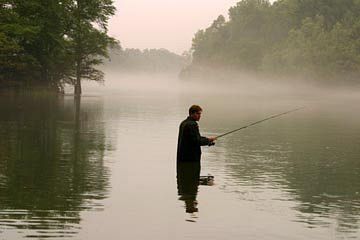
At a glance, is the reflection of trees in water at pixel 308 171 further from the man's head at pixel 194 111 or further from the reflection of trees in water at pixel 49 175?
the reflection of trees in water at pixel 49 175

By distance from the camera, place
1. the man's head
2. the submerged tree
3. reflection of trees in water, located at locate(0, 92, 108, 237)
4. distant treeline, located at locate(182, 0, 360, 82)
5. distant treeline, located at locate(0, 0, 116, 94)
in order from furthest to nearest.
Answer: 1. distant treeline, located at locate(182, 0, 360, 82)
2. the submerged tree
3. distant treeline, located at locate(0, 0, 116, 94)
4. the man's head
5. reflection of trees in water, located at locate(0, 92, 108, 237)

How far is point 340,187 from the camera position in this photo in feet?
51.2

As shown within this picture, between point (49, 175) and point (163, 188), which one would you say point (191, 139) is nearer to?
point (163, 188)

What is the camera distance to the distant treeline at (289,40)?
113m

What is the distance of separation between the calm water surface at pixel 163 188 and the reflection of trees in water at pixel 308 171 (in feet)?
0.09

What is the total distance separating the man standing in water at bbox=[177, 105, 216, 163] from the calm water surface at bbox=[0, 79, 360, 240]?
67 cm

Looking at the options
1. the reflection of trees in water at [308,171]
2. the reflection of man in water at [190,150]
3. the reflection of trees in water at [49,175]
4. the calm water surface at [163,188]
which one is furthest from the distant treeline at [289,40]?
the reflection of man in water at [190,150]

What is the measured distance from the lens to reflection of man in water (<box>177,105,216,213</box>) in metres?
Result: 15.1

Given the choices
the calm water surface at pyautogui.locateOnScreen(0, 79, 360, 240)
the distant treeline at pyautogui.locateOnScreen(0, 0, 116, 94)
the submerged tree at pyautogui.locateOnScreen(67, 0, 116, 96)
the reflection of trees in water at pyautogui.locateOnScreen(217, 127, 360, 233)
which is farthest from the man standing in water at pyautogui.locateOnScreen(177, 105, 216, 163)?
the submerged tree at pyautogui.locateOnScreen(67, 0, 116, 96)

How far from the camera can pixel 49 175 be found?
15734 millimetres

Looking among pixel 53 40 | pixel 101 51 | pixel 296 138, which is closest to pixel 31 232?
pixel 296 138

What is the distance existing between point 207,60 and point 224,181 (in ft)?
558

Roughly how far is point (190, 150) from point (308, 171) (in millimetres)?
4297

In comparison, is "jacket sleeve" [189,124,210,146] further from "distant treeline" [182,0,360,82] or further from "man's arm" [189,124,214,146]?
"distant treeline" [182,0,360,82]
